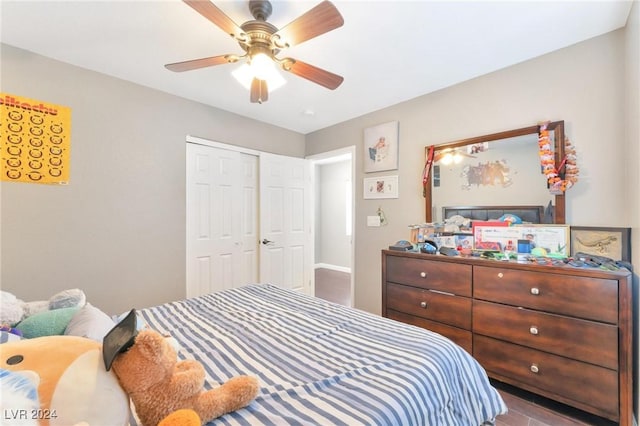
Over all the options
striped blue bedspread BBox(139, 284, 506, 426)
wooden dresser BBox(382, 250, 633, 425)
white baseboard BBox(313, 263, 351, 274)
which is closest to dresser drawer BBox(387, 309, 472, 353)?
wooden dresser BBox(382, 250, 633, 425)

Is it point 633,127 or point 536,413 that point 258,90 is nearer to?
point 633,127

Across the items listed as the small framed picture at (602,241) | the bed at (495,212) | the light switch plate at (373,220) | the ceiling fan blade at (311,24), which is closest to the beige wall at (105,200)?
the ceiling fan blade at (311,24)

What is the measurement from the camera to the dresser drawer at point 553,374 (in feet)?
4.83

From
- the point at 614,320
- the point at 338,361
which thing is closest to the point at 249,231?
the point at 338,361

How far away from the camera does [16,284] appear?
1.92 meters

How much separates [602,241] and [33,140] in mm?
4029

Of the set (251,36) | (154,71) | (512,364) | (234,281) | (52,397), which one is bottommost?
(512,364)

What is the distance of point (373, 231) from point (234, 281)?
173 centimetres

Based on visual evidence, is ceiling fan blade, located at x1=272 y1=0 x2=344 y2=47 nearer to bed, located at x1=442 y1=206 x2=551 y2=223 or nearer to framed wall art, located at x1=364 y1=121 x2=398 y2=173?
framed wall art, located at x1=364 y1=121 x2=398 y2=173

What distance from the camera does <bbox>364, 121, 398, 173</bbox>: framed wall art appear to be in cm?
293

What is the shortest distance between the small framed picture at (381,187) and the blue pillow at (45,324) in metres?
2.67

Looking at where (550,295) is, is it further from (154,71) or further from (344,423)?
(154,71)

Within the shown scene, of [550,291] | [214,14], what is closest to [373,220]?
[550,291]

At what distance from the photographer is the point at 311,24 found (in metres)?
1.33
